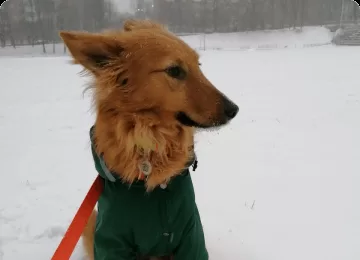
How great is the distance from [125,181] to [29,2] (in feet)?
133

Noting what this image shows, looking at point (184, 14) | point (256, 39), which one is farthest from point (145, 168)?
point (184, 14)

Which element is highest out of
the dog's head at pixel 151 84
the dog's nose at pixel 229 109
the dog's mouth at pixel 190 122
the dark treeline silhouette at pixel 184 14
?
the dark treeline silhouette at pixel 184 14

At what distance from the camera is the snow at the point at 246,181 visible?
261 cm

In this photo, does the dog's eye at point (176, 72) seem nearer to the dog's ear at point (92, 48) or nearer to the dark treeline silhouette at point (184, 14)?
the dog's ear at point (92, 48)

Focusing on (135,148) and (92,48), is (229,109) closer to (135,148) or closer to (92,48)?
(135,148)

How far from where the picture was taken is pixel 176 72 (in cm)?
183

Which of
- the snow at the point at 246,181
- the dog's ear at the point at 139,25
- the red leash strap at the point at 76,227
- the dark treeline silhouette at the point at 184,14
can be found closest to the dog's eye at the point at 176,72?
the dog's ear at the point at 139,25

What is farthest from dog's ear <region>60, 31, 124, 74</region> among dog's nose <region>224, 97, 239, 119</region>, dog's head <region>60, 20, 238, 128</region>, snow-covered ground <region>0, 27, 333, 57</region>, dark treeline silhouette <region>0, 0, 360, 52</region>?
snow-covered ground <region>0, 27, 333, 57</region>

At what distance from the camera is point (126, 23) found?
7.33 ft

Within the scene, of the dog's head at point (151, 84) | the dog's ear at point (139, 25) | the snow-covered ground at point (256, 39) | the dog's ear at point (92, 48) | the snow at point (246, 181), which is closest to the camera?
the dog's ear at point (92, 48)

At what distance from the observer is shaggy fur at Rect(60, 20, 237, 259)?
71.4 inches

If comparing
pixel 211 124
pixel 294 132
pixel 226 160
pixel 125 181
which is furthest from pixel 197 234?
pixel 294 132

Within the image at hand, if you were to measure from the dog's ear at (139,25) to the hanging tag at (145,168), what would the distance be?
0.84 metres

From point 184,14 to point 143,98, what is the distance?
44678 mm
